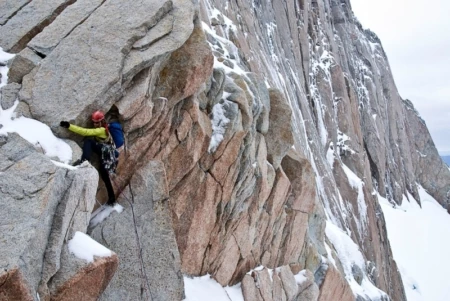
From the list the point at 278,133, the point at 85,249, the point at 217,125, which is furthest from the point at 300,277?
the point at 85,249

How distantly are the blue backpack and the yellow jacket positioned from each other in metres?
0.25

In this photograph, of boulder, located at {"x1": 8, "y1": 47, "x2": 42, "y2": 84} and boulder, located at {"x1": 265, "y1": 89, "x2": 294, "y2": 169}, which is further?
boulder, located at {"x1": 265, "y1": 89, "x2": 294, "y2": 169}

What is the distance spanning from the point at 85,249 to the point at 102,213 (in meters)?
2.35

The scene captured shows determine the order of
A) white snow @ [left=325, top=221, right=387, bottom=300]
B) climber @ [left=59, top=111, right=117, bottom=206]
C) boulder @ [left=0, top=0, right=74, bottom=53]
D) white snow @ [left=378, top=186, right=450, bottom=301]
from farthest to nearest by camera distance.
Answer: white snow @ [left=378, top=186, right=450, bottom=301] → white snow @ [left=325, top=221, right=387, bottom=300] → boulder @ [left=0, top=0, right=74, bottom=53] → climber @ [left=59, top=111, right=117, bottom=206]

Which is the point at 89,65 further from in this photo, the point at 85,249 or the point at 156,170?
the point at 85,249

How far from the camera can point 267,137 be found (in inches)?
727

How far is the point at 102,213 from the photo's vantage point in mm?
11078

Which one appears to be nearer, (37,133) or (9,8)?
(37,133)

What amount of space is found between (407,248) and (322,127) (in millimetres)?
21880

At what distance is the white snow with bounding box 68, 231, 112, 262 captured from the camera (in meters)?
8.63

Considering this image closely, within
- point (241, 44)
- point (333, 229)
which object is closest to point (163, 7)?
point (241, 44)

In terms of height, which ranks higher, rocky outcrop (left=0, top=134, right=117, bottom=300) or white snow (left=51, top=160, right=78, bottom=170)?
white snow (left=51, top=160, right=78, bottom=170)

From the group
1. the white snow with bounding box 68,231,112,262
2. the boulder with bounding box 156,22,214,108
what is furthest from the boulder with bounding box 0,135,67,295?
the boulder with bounding box 156,22,214,108

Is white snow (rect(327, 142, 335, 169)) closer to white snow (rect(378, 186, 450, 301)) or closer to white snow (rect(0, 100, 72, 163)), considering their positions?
white snow (rect(378, 186, 450, 301))
